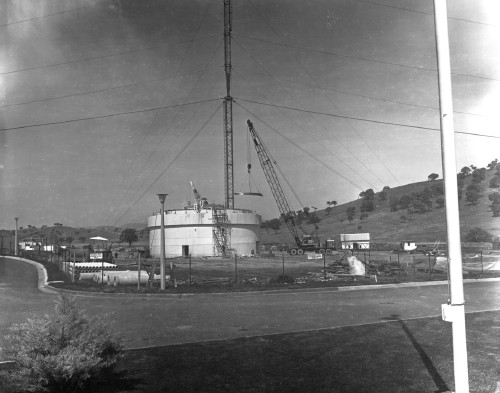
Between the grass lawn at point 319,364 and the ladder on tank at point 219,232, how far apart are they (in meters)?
63.1

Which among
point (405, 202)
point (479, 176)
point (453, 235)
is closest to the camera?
point (453, 235)

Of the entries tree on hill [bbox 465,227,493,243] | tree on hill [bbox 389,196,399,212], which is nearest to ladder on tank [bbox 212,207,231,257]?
tree on hill [bbox 465,227,493,243]

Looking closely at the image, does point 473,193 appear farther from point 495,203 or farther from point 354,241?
point 354,241

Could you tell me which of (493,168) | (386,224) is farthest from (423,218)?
(493,168)

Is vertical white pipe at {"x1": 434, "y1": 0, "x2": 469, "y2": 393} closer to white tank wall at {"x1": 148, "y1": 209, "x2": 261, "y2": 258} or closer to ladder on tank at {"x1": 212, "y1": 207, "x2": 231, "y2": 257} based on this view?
ladder on tank at {"x1": 212, "y1": 207, "x2": 231, "y2": 257}

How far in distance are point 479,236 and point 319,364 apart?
9776 cm

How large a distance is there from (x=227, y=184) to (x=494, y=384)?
7819 cm

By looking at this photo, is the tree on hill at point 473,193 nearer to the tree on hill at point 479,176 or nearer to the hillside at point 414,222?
the hillside at point 414,222

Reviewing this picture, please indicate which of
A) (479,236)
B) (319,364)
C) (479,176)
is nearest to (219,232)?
(479,236)

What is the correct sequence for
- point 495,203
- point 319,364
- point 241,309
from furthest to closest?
1. point 495,203
2. point 241,309
3. point 319,364

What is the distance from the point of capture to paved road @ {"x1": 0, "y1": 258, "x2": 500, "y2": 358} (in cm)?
1074

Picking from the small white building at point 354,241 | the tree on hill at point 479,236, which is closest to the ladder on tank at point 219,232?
the small white building at point 354,241

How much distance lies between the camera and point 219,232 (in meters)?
73.4

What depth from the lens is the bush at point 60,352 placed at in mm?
5473
